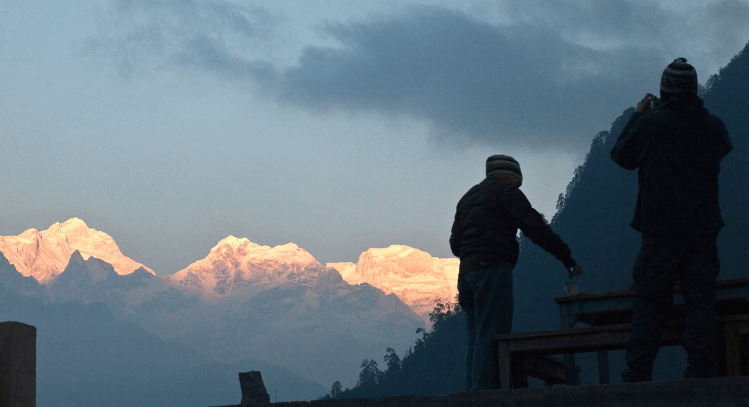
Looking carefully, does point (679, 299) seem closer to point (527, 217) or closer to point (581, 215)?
point (527, 217)

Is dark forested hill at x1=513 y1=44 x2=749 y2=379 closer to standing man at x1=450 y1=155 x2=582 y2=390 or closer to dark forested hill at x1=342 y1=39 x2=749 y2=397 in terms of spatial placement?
dark forested hill at x1=342 y1=39 x2=749 y2=397

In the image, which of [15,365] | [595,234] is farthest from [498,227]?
[595,234]

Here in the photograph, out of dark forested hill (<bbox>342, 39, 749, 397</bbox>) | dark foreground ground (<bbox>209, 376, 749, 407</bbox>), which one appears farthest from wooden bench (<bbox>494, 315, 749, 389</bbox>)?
dark forested hill (<bbox>342, 39, 749, 397</bbox>)

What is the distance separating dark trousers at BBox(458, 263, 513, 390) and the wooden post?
121 inches

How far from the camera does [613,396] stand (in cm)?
349

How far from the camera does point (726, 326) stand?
200 inches

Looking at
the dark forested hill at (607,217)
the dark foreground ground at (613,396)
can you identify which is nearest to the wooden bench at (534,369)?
the dark foreground ground at (613,396)

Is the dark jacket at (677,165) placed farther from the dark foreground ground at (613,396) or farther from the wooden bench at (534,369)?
the dark foreground ground at (613,396)

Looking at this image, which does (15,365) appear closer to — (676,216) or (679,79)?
(676,216)

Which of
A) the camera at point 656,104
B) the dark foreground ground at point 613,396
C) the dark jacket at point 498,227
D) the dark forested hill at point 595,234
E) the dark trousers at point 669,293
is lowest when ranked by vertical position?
the dark foreground ground at point 613,396

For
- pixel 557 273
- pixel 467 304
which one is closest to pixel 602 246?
pixel 557 273

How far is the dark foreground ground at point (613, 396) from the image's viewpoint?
337cm

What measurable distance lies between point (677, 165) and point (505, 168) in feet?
5.52

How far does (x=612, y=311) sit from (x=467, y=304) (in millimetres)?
1275
